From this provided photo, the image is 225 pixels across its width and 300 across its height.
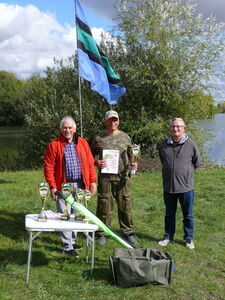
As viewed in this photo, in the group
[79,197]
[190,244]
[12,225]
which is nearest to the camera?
[79,197]

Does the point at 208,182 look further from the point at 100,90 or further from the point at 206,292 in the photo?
the point at 206,292

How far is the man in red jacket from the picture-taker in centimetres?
468

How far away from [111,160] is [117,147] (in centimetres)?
21

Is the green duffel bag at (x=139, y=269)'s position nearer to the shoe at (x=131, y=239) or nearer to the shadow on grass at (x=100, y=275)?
the shadow on grass at (x=100, y=275)

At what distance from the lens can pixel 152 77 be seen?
15148mm

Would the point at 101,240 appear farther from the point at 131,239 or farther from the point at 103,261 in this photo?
the point at 103,261

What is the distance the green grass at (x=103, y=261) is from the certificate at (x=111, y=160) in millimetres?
1135

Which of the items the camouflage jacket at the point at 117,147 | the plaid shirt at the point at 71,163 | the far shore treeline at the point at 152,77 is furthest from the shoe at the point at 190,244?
the far shore treeline at the point at 152,77

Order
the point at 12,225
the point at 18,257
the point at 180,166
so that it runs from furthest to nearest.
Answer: the point at 12,225, the point at 180,166, the point at 18,257

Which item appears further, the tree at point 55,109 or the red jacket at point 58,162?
the tree at point 55,109

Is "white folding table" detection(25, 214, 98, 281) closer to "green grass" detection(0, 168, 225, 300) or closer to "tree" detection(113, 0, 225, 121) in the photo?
"green grass" detection(0, 168, 225, 300)

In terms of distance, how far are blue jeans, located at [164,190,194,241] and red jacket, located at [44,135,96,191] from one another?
1347 millimetres

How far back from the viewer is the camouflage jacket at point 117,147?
529cm

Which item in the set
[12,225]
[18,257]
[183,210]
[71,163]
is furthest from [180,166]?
[12,225]
